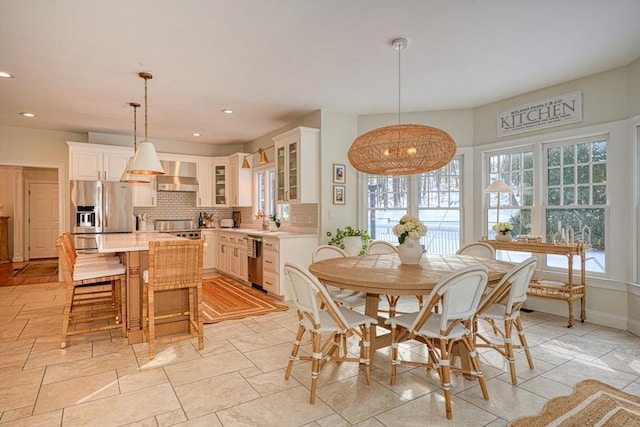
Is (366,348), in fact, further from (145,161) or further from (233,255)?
(233,255)

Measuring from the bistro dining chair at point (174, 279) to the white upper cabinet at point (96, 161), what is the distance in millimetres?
3684

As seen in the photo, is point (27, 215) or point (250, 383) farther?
point (27, 215)

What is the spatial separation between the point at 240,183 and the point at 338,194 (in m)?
2.53

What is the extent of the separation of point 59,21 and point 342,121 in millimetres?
3537

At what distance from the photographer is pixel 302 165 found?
5.14m

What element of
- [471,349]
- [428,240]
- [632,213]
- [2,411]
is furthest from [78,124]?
[632,213]

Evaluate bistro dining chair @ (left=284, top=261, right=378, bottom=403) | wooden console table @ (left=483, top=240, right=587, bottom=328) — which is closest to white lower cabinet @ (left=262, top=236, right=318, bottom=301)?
bistro dining chair @ (left=284, top=261, right=378, bottom=403)

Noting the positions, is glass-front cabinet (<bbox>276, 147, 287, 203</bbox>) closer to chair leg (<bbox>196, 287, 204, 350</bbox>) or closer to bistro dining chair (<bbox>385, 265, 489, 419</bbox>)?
chair leg (<bbox>196, 287, 204, 350</bbox>)

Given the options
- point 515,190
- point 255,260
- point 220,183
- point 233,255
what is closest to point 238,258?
point 233,255

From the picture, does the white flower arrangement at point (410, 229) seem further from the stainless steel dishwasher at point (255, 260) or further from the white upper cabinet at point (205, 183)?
the white upper cabinet at point (205, 183)

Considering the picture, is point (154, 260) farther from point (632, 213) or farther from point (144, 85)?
point (632, 213)

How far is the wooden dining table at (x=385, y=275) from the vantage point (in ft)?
7.69

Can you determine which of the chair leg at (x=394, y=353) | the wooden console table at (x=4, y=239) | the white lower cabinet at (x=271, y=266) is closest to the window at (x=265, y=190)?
the white lower cabinet at (x=271, y=266)

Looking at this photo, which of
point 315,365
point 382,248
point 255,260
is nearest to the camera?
point 315,365
